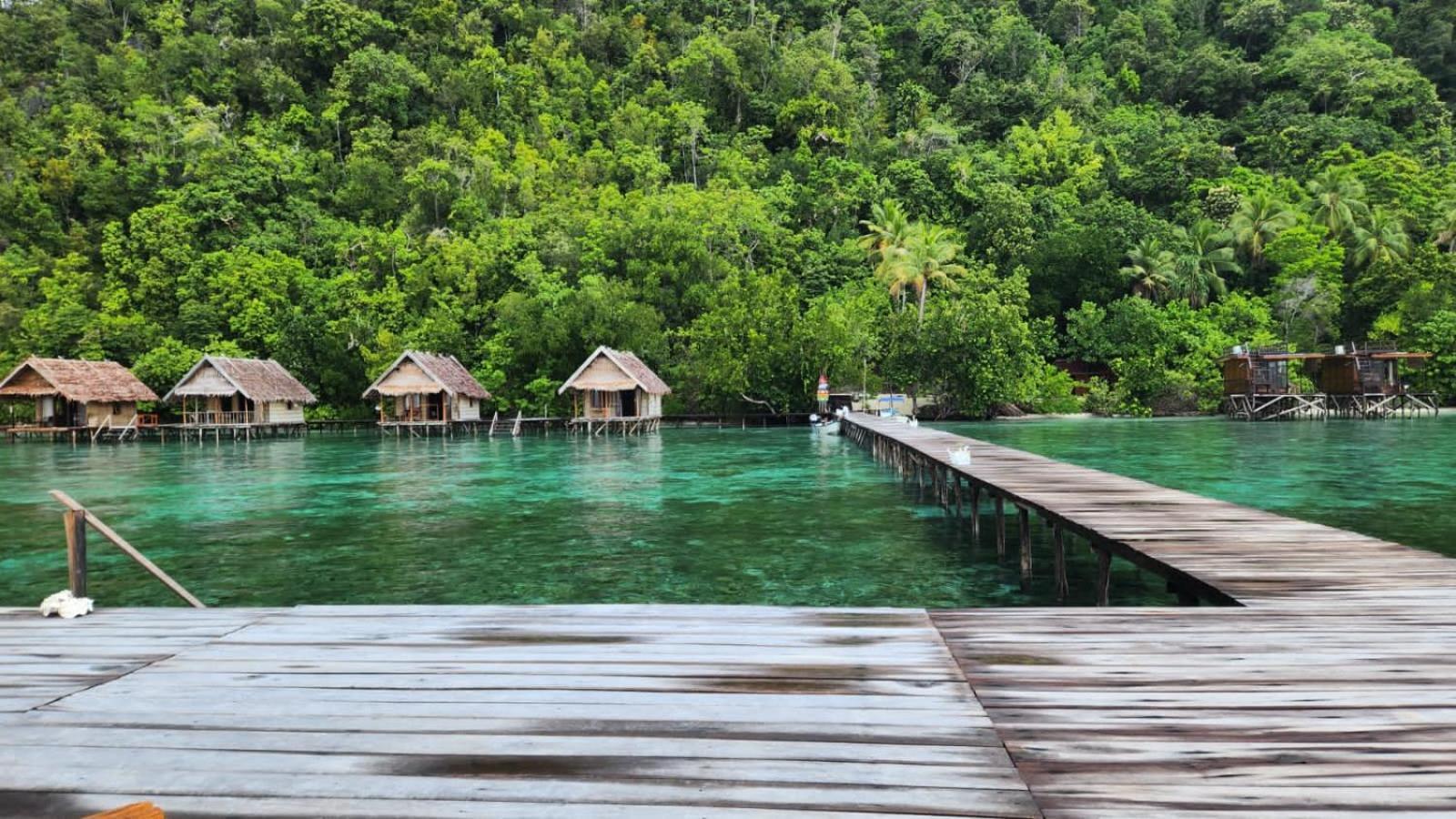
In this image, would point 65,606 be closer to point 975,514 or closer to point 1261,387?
point 975,514

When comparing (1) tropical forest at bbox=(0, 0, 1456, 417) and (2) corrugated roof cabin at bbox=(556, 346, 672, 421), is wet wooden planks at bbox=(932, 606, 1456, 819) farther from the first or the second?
(1) tropical forest at bbox=(0, 0, 1456, 417)

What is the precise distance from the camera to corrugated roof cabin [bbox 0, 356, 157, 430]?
3619 centimetres

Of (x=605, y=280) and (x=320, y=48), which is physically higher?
(x=320, y=48)

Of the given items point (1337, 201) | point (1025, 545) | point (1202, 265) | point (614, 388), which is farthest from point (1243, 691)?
point (1337, 201)

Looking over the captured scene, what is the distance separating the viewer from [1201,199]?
51188 millimetres

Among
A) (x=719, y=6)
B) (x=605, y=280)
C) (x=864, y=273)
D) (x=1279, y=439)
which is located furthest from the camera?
(x=719, y=6)

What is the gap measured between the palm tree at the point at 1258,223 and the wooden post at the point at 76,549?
52.7 meters

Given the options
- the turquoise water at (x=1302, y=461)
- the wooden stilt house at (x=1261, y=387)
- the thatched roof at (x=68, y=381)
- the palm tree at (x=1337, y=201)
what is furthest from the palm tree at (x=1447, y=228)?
the thatched roof at (x=68, y=381)

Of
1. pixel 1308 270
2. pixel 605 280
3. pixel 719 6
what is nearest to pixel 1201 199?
pixel 1308 270

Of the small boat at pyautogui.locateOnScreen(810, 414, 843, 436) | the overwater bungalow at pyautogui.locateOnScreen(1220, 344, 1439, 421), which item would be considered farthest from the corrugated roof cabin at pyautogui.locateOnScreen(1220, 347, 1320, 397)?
the small boat at pyautogui.locateOnScreen(810, 414, 843, 436)

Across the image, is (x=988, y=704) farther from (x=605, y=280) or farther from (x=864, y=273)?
(x=864, y=273)

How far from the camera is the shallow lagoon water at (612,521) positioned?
9211 millimetres

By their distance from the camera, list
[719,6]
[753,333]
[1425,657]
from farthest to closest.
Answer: [719,6] → [753,333] → [1425,657]

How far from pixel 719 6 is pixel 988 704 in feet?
252
